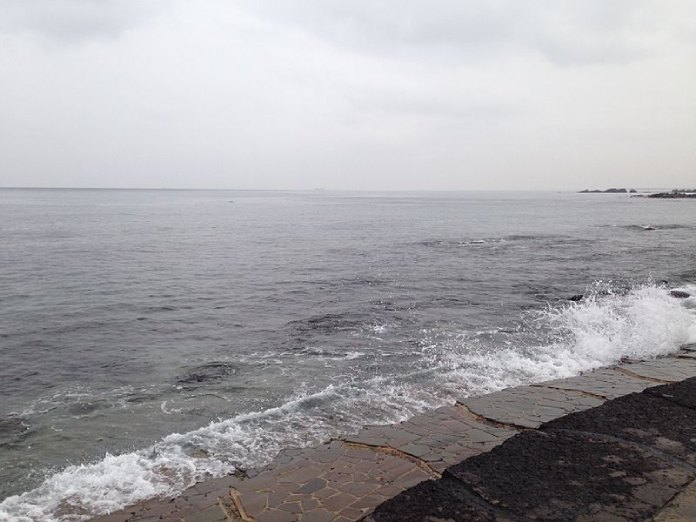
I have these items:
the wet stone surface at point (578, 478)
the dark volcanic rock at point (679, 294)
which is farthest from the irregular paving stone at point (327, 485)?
the dark volcanic rock at point (679, 294)

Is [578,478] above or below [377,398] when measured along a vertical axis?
above

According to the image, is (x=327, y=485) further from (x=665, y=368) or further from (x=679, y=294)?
(x=679, y=294)

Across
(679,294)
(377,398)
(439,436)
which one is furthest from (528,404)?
(679,294)

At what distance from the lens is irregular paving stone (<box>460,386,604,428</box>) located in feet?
26.0

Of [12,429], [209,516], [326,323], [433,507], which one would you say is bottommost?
[12,429]

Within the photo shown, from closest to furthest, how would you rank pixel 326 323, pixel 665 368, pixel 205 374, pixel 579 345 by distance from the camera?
pixel 665 368, pixel 205 374, pixel 579 345, pixel 326 323

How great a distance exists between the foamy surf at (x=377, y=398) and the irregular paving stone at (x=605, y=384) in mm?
601

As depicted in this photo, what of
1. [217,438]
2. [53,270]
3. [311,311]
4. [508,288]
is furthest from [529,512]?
[53,270]

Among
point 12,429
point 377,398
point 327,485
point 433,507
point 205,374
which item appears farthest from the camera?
point 205,374

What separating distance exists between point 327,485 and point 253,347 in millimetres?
7473

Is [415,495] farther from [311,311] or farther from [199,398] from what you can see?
[311,311]

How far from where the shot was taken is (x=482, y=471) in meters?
5.74

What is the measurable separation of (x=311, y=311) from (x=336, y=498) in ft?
38.0

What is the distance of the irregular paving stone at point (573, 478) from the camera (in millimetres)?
4965
